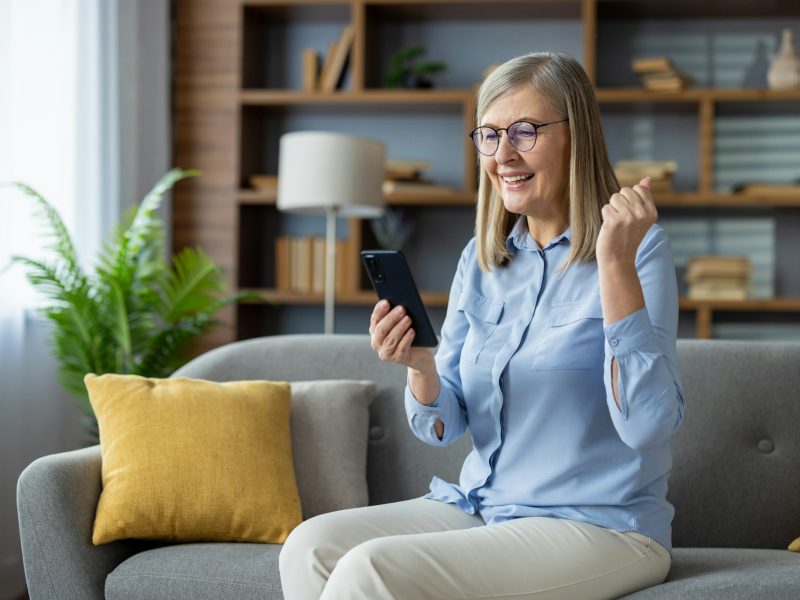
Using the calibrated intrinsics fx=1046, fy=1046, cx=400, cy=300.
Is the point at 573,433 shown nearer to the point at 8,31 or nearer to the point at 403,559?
the point at 403,559

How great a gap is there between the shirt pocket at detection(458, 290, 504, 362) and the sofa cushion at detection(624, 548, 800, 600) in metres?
0.50

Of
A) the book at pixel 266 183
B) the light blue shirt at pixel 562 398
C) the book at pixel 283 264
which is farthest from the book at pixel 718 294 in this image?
the light blue shirt at pixel 562 398

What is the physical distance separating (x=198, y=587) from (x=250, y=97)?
2862 millimetres

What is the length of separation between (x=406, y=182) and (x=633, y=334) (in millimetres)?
2907

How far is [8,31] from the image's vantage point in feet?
11.2

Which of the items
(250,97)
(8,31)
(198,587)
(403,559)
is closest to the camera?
(403,559)

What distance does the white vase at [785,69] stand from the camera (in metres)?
4.14

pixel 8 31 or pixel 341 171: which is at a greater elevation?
pixel 8 31

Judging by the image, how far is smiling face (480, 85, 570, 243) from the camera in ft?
5.90

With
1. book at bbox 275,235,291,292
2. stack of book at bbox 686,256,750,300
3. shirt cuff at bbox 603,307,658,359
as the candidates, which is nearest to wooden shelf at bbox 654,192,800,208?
stack of book at bbox 686,256,750,300

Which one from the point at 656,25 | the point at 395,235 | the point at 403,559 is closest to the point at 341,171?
the point at 395,235

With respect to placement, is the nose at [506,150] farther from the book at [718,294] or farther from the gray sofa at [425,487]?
the book at [718,294]

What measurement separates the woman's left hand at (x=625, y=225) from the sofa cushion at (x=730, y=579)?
558 millimetres

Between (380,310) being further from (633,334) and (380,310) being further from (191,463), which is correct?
(191,463)
